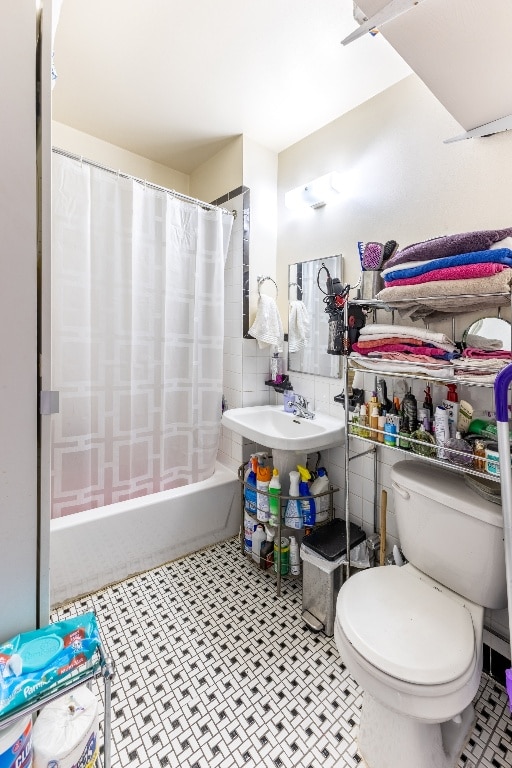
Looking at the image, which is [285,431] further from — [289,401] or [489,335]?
[489,335]

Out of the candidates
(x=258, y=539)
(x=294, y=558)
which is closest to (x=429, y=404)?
(x=294, y=558)

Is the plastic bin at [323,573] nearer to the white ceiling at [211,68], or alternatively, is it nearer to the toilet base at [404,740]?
the toilet base at [404,740]

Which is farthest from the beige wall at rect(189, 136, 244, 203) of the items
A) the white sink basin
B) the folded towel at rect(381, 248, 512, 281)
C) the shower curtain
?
the white sink basin

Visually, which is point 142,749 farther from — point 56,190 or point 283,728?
point 56,190

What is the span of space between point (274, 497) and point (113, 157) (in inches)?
90.5

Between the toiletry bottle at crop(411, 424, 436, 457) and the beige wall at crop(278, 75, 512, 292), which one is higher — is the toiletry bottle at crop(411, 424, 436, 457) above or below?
below

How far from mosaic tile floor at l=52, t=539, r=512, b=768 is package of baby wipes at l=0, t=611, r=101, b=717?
0.66 m

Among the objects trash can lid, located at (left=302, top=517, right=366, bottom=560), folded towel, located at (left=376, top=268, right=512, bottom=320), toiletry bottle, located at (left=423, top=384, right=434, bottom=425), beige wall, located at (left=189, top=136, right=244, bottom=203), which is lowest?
trash can lid, located at (left=302, top=517, right=366, bottom=560)

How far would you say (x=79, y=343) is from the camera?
164cm

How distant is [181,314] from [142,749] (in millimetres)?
1819

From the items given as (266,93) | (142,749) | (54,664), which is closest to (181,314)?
(266,93)

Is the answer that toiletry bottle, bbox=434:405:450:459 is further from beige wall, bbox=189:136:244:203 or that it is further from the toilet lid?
beige wall, bbox=189:136:244:203

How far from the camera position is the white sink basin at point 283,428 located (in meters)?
1.52

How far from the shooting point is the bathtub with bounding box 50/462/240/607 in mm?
1638
